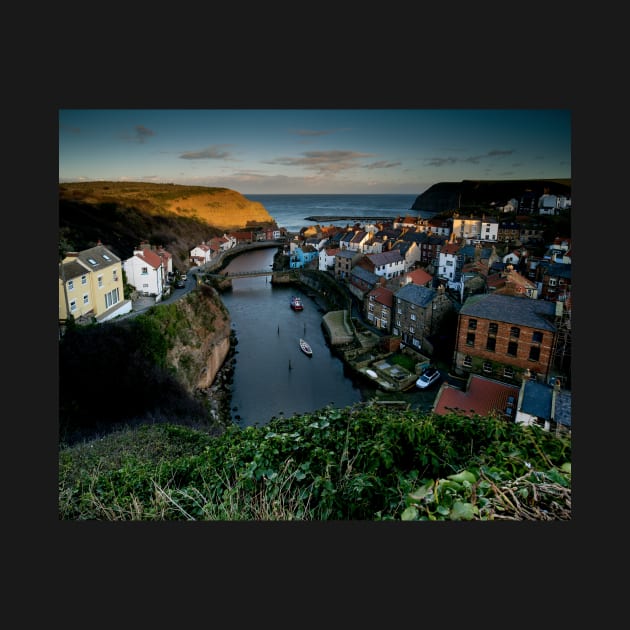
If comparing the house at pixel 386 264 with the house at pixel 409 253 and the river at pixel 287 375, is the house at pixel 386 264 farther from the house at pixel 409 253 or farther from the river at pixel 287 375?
the river at pixel 287 375

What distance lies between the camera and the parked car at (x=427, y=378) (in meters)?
7.45

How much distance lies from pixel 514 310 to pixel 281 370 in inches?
187

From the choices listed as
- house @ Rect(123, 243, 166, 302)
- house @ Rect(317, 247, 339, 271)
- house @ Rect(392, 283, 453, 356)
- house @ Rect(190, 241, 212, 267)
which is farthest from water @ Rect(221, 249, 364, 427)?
house @ Rect(190, 241, 212, 267)

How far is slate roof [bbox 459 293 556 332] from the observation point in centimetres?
528

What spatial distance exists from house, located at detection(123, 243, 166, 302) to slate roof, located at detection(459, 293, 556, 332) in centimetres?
861

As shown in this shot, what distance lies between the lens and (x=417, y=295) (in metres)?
10.8

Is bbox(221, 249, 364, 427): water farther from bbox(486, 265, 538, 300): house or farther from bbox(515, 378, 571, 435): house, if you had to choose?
bbox(486, 265, 538, 300): house

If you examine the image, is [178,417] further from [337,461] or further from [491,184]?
[491,184]

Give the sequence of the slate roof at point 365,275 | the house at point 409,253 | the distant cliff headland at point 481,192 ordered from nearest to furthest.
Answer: the distant cliff headland at point 481,192, the slate roof at point 365,275, the house at point 409,253

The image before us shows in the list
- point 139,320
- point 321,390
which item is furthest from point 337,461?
point 139,320

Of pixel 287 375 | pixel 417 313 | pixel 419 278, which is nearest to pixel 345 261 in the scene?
pixel 419 278

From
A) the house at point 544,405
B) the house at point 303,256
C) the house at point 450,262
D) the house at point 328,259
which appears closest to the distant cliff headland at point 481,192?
the house at point 544,405

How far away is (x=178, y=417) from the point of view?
21.3 feet

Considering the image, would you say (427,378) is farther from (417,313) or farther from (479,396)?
(417,313)
